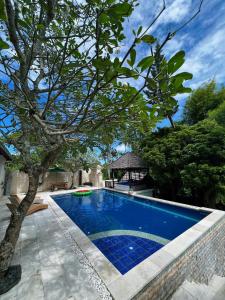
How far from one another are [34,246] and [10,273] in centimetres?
141

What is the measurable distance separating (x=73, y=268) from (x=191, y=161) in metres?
10.7

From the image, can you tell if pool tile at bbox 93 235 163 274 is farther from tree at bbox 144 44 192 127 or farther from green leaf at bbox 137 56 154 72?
green leaf at bbox 137 56 154 72

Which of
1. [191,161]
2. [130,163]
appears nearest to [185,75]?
[191,161]

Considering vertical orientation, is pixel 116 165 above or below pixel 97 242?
above

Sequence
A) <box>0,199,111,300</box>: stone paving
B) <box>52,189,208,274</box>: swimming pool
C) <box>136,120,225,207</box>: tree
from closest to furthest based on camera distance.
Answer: <box>0,199,111,300</box>: stone paving → <box>52,189,208,274</box>: swimming pool → <box>136,120,225,207</box>: tree

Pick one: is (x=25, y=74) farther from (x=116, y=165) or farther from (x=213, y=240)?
(x=116, y=165)

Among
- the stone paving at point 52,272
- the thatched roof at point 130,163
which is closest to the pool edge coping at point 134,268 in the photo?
the stone paving at point 52,272

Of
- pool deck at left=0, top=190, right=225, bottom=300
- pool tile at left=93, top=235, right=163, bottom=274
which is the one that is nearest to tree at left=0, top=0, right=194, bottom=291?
pool deck at left=0, top=190, right=225, bottom=300

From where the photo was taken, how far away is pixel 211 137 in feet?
36.1

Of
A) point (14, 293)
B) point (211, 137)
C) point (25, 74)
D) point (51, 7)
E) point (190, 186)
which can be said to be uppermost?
point (211, 137)

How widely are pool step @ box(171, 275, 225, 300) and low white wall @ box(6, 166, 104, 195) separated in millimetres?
11834

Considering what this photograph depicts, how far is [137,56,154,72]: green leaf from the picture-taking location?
3.43 ft

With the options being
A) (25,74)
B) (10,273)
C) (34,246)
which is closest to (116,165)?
(34,246)

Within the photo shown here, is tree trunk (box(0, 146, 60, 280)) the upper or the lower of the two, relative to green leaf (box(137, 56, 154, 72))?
lower
